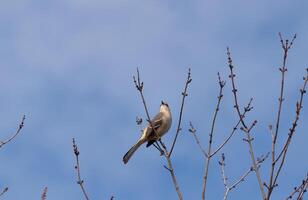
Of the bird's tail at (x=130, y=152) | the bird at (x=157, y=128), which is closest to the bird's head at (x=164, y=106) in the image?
the bird at (x=157, y=128)

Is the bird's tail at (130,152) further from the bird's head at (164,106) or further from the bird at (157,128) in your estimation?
the bird's head at (164,106)

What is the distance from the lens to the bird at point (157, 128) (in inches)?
358

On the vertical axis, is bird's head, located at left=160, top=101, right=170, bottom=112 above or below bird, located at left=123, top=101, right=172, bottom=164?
above

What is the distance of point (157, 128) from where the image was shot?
32.6 ft

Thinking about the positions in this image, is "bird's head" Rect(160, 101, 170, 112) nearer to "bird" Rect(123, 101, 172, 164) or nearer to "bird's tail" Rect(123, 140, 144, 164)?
"bird" Rect(123, 101, 172, 164)

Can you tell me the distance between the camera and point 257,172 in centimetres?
476

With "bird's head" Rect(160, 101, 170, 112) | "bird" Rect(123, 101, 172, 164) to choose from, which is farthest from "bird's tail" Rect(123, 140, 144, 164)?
"bird's head" Rect(160, 101, 170, 112)

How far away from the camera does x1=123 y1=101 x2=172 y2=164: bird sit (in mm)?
9104

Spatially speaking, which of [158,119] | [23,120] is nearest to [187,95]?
[23,120]

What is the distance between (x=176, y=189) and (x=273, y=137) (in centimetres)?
93

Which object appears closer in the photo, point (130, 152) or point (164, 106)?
A: point (130, 152)

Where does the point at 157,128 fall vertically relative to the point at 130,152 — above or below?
above

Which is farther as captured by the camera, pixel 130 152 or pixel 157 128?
pixel 157 128

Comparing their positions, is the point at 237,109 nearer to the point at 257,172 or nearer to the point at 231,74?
the point at 231,74
